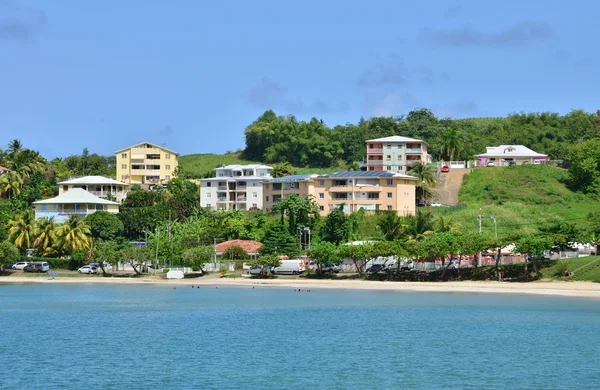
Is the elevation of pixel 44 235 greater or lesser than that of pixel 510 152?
lesser

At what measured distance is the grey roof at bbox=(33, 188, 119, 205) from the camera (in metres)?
130

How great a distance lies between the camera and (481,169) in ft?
455

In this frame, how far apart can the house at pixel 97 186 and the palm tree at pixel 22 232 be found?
26809 mm

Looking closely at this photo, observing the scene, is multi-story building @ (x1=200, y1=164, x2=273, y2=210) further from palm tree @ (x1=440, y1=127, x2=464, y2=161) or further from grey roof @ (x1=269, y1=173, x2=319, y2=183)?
palm tree @ (x1=440, y1=127, x2=464, y2=161)

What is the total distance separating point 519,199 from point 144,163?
221 ft

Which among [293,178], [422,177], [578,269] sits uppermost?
[293,178]

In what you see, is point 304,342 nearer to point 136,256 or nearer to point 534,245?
→ point 534,245

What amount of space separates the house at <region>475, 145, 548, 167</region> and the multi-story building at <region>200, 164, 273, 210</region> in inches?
1449

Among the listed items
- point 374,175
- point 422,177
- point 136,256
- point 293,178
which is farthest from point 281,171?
point 136,256

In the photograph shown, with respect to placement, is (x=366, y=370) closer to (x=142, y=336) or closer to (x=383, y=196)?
(x=142, y=336)

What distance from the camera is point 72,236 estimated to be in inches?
4407

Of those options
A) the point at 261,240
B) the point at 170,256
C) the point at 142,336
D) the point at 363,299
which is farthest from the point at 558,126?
the point at 142,336

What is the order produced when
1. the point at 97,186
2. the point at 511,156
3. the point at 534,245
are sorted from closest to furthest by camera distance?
1. the point at 534,245
2. the point at 97,186
3. the point at 511,156

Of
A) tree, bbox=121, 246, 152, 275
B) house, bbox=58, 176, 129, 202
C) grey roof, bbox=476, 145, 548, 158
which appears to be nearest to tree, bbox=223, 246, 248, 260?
tree, bbox=121, 246, 152, 275
